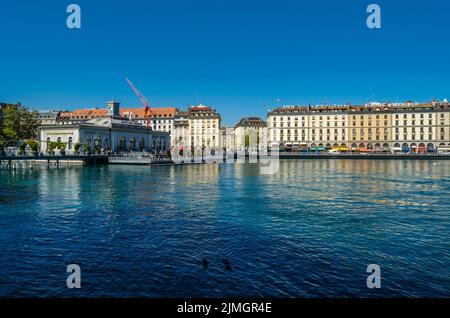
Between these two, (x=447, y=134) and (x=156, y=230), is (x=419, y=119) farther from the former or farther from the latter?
(x=156, y=230)

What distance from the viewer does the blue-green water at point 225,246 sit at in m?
13.7

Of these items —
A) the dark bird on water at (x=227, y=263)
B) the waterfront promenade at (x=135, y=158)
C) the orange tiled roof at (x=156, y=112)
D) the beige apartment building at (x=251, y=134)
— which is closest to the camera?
the dark bird on water at (x=227, y=263)

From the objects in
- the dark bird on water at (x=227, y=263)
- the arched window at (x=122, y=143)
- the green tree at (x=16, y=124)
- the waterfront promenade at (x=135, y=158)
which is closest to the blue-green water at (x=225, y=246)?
the dark bird on water at (x=227, y=263)

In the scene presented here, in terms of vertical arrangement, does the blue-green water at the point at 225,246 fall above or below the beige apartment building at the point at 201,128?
below

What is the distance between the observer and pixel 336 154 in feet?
431

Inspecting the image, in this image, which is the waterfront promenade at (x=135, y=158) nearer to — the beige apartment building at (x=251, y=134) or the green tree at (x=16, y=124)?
the green tree at (x=16, y=124)

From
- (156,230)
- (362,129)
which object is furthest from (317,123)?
(156,230)

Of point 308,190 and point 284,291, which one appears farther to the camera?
point 308,190

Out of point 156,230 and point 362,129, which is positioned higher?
point 362,129

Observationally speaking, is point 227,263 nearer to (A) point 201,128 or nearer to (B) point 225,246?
(B) point 225,246

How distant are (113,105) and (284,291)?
133361 mm

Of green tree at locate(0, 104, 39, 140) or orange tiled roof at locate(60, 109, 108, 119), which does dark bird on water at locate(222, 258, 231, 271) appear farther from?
orange tiled roof at locate(60, 109, 108, 119)
